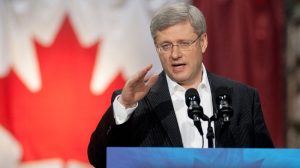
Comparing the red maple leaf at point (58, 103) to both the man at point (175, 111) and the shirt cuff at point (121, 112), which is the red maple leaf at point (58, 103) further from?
the shirt cuff at point (121, 112)

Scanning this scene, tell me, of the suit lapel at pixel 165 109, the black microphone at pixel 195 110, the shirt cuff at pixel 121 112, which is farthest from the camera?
the suit lapel at pixel 165 109

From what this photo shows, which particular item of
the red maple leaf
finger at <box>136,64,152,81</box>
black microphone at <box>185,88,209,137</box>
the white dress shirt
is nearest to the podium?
black microphone at <box>185,88,209,137</box>

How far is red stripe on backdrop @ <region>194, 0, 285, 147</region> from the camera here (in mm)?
3443

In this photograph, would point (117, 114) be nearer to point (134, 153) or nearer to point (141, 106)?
point (141, 106)

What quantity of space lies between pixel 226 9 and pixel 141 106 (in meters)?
1.79

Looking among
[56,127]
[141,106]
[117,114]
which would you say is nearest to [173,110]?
[141,106]

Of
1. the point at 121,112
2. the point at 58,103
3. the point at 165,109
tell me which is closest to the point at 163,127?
the point at 165,109

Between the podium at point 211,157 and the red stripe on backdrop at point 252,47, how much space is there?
2.10m

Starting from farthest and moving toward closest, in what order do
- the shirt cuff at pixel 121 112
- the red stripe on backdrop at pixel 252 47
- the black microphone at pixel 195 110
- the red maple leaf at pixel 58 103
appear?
the red stripe on backdrop at pixel 252 47, the red maple leaf at pixel 58 103, the shirt cuff at pixel 121 112, the black microphone at pixel 195 110

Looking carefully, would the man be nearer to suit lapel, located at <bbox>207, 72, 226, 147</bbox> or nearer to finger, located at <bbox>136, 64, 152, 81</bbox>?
suit lapel, located at <bbox>207, 72, 226, 147</bbox>

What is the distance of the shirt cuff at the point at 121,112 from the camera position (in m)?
1.62

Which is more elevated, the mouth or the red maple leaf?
the mouth

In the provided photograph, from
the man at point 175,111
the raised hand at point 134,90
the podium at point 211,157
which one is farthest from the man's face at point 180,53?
the podium at point 211,157

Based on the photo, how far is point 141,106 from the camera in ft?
5.88
